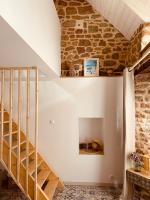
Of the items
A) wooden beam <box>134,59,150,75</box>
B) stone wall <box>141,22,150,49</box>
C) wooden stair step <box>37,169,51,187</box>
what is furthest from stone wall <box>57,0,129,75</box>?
wooden stair step <box>37,169,51,187</box>

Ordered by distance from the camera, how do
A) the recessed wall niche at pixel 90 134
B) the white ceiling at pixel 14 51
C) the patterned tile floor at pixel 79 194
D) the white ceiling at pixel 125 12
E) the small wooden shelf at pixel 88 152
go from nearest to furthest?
the white ceiling at pixel 14 51 → the white ceiling at pixel 125 12 → the patterned tile floor at pixel 79 194 → the small wooden shelf at pixel 88 152 → the recessed wall niche at pixel 90 134

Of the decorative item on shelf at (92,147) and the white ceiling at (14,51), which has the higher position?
the white ceiling at (14,51)

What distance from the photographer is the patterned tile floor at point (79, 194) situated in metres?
4.05

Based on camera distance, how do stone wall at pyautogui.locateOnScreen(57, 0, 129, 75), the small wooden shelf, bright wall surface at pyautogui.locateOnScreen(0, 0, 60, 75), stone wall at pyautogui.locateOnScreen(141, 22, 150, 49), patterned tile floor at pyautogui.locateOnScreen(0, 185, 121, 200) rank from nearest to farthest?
bright wall surface at pyautogui.locateOnScreen(0, 0, 60, 75) → stone wall at pyautogui.locateOnScreen(141, 22, 150, 49) → patterned tile floor at pyautogui.locateOnScreen(0, 185, 121, 200) → the small wooden shelf → stone wall at pyautogui.locateOnScreen(57, 0, 129, 75)

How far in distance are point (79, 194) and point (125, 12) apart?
12.1ft

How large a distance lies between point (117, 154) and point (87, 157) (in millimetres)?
A: 658

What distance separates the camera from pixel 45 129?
481 centimetres

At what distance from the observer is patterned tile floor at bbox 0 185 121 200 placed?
405cm

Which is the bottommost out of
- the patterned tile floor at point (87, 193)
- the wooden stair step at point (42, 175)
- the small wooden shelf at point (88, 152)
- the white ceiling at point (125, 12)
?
the patterned tile floor at point (87, 193)

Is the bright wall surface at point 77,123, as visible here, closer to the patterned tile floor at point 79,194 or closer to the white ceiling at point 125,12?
the patterned tile floor at point 79,194

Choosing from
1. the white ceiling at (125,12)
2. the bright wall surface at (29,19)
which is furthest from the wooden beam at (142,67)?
the bright wall surface at (29,19)

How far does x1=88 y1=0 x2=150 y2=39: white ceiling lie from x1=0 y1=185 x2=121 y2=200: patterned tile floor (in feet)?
11.0

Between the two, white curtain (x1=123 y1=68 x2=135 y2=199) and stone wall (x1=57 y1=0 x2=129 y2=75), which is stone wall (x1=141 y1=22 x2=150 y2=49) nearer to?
white curtain (x1=123 y1=68 x2=135 y2=199)

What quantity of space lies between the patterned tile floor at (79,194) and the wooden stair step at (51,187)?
0.68 ft
